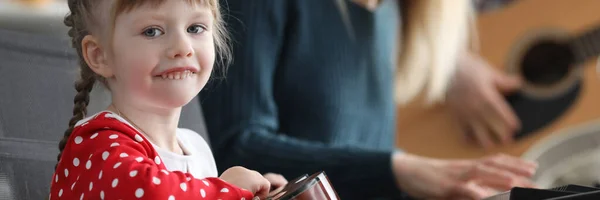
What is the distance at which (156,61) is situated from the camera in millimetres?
480

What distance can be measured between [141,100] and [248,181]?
0.24 feet

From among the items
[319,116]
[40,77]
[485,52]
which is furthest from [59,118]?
[485,52]

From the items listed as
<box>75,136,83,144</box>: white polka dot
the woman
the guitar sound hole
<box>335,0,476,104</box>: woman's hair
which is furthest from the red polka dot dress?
the guitar sound hole

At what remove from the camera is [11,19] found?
56.4 inches

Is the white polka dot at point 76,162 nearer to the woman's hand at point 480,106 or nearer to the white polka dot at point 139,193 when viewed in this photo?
the white polka dot at point 139,193

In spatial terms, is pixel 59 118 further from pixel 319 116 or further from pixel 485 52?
pixel 485 52

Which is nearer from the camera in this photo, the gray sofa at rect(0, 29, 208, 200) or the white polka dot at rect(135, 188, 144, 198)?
the white polka dot at rect(135, 188, 144, 198)

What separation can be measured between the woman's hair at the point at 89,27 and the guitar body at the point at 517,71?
0.91 meters

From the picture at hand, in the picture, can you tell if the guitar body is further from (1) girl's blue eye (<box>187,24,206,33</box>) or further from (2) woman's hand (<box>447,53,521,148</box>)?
(1) girl's blue eye (<box>187,24,206,33</box>)

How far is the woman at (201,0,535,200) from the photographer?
0.97 meters

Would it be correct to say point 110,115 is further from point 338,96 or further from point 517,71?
point 517,71

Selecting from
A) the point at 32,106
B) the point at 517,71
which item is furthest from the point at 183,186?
the point at 517,71

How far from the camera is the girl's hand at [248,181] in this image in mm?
504

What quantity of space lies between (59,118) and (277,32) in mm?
350
